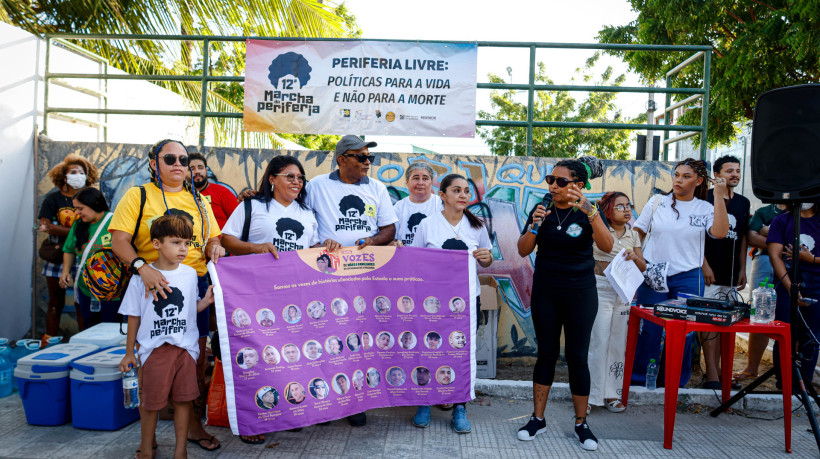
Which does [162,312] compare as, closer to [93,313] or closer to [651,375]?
[93,313]

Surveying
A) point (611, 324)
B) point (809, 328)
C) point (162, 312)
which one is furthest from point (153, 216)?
point (809, 328)

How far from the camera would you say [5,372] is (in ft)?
15.9

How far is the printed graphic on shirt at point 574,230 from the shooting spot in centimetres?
386

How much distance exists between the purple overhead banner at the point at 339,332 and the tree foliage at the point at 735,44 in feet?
26.1

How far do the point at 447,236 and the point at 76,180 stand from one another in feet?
13.7

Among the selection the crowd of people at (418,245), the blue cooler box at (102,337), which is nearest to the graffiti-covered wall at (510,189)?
the crowd of people at (418,245)

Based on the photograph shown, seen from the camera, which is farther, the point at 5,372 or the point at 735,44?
the point at 735,44

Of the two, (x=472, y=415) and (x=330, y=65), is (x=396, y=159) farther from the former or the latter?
(x=472, y=415)

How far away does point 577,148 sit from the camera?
1109 inches

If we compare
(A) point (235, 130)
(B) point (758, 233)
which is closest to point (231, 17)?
(A) point (235, 130)

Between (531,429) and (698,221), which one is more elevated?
(698,221)

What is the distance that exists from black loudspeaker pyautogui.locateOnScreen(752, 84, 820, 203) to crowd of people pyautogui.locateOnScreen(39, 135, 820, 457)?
392mm

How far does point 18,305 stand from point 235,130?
3.88m

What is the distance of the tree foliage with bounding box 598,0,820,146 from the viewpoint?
9.69 meters
